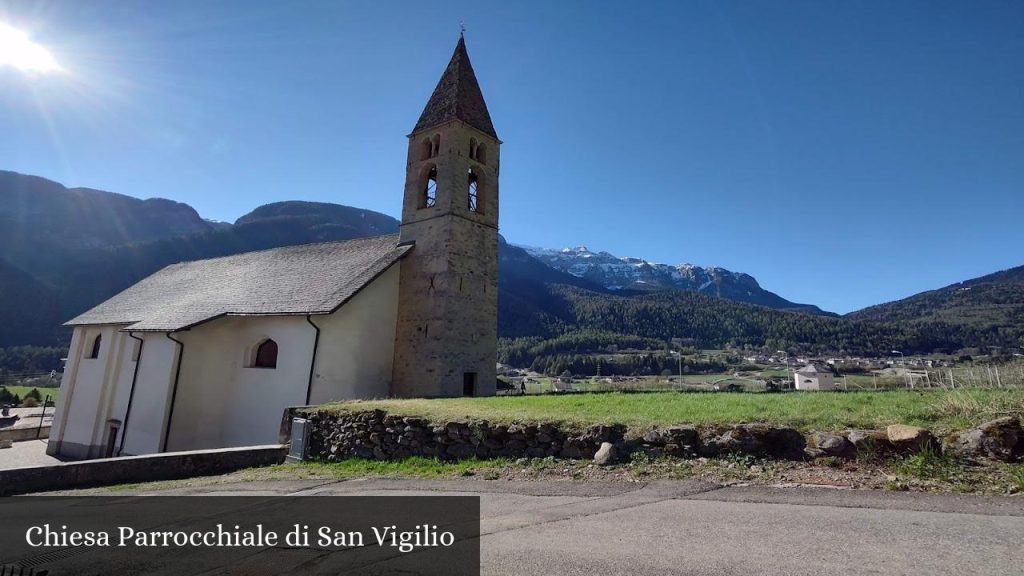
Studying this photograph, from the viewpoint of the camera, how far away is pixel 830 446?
6836mm

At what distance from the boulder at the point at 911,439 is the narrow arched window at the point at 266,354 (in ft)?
63.1

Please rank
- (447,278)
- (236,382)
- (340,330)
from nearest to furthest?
(340,330), (236,382), (447,278)

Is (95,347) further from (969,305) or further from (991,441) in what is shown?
(969,305)

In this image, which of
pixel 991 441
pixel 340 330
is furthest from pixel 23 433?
pixel 991 441

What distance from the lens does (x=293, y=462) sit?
487 inches

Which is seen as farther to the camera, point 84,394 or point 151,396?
point 84,394

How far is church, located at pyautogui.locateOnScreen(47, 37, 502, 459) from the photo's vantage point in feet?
59.4

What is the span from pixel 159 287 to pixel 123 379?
8.80m

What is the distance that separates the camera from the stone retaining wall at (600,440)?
6.40 metres

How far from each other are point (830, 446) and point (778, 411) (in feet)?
6.29

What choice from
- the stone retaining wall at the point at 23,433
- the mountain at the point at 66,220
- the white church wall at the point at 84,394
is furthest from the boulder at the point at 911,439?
the mountain at the point at 66,220

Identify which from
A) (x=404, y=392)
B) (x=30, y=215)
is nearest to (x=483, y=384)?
(x=404, y=392)

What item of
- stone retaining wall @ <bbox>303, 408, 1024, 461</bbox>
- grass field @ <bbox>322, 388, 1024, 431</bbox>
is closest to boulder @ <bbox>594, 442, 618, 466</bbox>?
stone retaining wall @ <bbox>303, 408, 1024, 461</bbox>

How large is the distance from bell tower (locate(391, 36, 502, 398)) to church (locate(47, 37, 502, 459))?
0.19 feet
